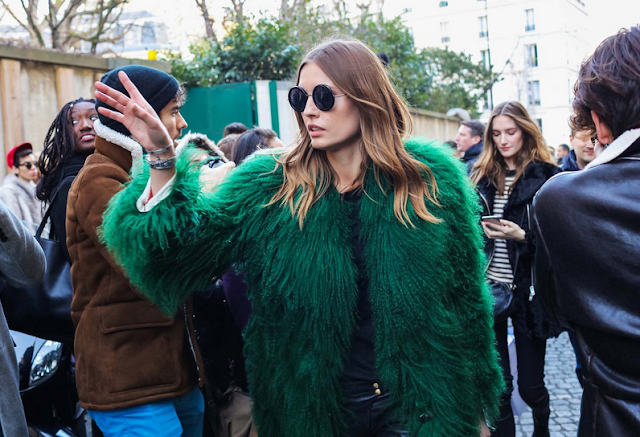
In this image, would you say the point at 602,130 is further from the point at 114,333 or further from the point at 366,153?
the point at 114,333

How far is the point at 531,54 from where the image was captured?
167ft

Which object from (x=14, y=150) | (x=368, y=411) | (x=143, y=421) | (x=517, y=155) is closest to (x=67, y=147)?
(x=143, y=421)

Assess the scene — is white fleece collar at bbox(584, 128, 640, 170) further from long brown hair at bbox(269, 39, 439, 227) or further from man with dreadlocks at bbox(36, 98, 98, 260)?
man with dreadlocks at bbox(36, 98, 98, 260)

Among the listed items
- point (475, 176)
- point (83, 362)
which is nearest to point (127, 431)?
point (83, 362)

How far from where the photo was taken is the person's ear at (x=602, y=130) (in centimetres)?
196

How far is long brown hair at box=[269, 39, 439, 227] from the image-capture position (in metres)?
2.53

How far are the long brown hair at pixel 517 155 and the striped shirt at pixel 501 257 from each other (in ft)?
0.14

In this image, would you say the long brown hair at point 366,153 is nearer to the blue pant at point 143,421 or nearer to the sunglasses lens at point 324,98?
the sunglasses lens at point 324,98

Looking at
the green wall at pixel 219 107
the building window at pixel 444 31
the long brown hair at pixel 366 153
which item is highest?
the building window at pixel 444 31

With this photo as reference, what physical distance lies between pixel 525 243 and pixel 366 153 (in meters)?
2.24

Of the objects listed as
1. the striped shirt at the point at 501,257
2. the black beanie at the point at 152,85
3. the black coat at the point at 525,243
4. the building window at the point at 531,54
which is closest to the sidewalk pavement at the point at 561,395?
the black coat at the point at 525,243

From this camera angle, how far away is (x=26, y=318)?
3033 millimetres

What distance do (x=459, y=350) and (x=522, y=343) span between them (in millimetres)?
2244

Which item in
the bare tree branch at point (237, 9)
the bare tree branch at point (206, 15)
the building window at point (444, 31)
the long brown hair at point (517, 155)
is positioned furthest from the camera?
the building window at point (444, 31)
